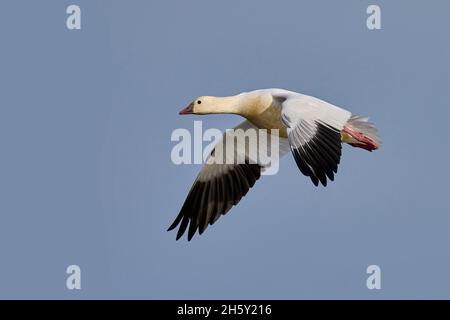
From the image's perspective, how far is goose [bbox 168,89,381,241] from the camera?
853cm

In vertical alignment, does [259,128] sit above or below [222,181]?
above

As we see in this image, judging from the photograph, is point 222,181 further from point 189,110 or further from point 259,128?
point 189,110

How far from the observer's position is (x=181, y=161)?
9.74 meters

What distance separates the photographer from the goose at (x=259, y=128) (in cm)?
853

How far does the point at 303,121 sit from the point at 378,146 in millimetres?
1472

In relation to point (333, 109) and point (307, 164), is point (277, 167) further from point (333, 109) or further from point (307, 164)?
point (307, 164)

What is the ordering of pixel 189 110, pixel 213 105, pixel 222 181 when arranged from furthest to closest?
pixel 222 181
pixel 189 110
pixel 213 105

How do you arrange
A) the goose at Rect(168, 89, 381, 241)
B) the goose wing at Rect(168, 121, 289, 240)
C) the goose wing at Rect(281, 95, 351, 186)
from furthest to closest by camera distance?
the goose wing at Rect(168, 121, 289, 240) → the goose at Rect(168, 89, 381, 241) → the goose wing at Rect(281, 95, 351, 186)

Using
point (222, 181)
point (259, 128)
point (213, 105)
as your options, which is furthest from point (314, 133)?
point (222, 181)

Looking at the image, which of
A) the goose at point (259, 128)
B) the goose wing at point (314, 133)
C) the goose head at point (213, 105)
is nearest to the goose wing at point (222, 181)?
the goose at point (259, 128)

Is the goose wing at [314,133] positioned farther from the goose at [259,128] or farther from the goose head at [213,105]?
the goose head at [213,105]

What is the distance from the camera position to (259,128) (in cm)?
989

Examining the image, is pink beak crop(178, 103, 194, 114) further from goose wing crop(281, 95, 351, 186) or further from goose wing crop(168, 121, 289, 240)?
goose wing crop(281, 95, 351, 186)

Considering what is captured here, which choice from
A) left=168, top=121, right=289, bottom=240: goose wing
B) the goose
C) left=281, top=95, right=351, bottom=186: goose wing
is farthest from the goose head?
left=281, top=95, right=351, bottom=186: goose wing
